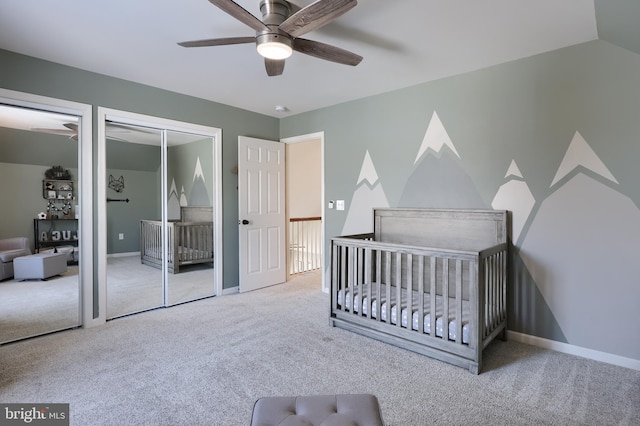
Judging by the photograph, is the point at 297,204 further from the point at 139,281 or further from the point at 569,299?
the point at 569,299

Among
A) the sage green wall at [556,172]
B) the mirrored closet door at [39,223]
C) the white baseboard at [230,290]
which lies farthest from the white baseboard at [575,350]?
the mirrored closet door at [39,223]

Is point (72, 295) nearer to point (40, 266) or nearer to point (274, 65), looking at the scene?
point (40, 266)

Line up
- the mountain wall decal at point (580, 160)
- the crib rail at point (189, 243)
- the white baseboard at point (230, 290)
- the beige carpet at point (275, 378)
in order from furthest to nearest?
the white baseboard at point (230, 290) → the crib rail at point (189, 243) → the mountain wall decal at point (580, 160) → the beige carpet at point (275, 378)

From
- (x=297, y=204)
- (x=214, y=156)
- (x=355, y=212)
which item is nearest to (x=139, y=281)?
(x=214, y=156)

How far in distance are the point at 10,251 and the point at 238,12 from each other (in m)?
3.35

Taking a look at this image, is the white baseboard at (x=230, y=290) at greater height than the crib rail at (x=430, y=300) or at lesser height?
lesser

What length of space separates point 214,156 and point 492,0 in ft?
10.9

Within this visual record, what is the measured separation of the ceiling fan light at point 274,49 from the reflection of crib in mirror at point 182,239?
8.08 feet

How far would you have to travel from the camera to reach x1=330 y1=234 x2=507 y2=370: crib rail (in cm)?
232

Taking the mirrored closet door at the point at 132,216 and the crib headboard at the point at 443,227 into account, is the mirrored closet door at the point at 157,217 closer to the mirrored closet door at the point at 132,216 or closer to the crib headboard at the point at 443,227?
the mirrored closet door at the point at 132,216

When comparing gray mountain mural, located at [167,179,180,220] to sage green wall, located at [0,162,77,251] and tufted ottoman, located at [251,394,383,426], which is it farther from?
tufted ottoman, located at [251,394,383,426]

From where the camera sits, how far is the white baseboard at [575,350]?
2.40 meters

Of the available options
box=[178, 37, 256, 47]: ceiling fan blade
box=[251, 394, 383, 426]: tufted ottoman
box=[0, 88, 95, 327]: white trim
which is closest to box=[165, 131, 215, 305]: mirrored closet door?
box=[0, 88, 95, 327]: white trim

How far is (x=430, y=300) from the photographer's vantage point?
2.64 metres
